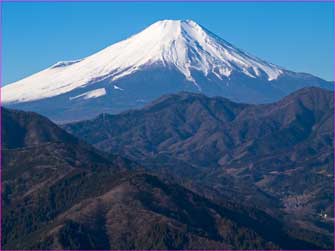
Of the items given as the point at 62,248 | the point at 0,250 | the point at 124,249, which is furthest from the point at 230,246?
the point at 0,250

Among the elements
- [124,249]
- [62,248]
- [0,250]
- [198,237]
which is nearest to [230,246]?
[198,237]

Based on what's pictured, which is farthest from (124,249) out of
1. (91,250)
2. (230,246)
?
(230,246)

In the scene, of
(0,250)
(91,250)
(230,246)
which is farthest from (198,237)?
(0,250)

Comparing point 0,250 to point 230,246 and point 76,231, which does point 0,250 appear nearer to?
point 76,231

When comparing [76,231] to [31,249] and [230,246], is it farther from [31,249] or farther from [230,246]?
[230,246]

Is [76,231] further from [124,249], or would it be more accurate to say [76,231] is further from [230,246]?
[230,246]

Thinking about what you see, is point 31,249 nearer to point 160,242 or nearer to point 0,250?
point 0,250
